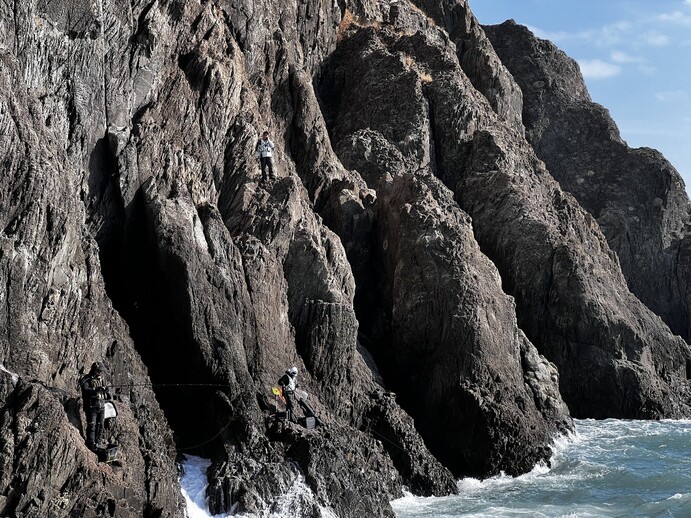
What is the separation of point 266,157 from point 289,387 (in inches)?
367

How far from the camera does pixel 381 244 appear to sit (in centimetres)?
3403

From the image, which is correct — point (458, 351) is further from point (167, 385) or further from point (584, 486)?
point (167, 385)

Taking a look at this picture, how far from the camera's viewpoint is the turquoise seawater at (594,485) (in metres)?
25.0

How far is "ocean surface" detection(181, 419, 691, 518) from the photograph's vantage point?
78.9ft

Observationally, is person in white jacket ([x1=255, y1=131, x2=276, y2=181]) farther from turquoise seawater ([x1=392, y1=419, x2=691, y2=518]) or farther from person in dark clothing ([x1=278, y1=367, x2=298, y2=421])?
turquoise seawater ([x1=392, y1=419, x2=691, y2=518])

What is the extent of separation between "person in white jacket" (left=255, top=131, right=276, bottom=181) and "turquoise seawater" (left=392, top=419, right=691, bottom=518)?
10.8 meters

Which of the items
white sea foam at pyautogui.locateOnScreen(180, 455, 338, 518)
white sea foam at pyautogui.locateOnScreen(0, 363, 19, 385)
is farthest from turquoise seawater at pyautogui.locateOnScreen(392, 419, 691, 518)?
white sea foam at pyautogui.locateOnScreen(0, 363, 19, 385)

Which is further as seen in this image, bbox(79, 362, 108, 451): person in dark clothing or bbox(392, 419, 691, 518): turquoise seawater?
bbox(392, 419, 691, 518): turquoise seawater

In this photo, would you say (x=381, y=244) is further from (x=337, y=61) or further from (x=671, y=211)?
(x=671, y=211)

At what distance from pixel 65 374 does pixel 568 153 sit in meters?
46.0

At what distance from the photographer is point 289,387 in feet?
77.5

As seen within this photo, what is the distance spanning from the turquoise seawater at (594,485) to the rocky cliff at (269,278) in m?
0.79

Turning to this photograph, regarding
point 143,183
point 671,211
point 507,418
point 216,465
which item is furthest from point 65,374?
point 671,211

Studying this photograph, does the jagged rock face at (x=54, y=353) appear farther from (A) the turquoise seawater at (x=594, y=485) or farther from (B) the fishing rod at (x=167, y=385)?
(A) the turquoise seawater at (x=594, y=485)
